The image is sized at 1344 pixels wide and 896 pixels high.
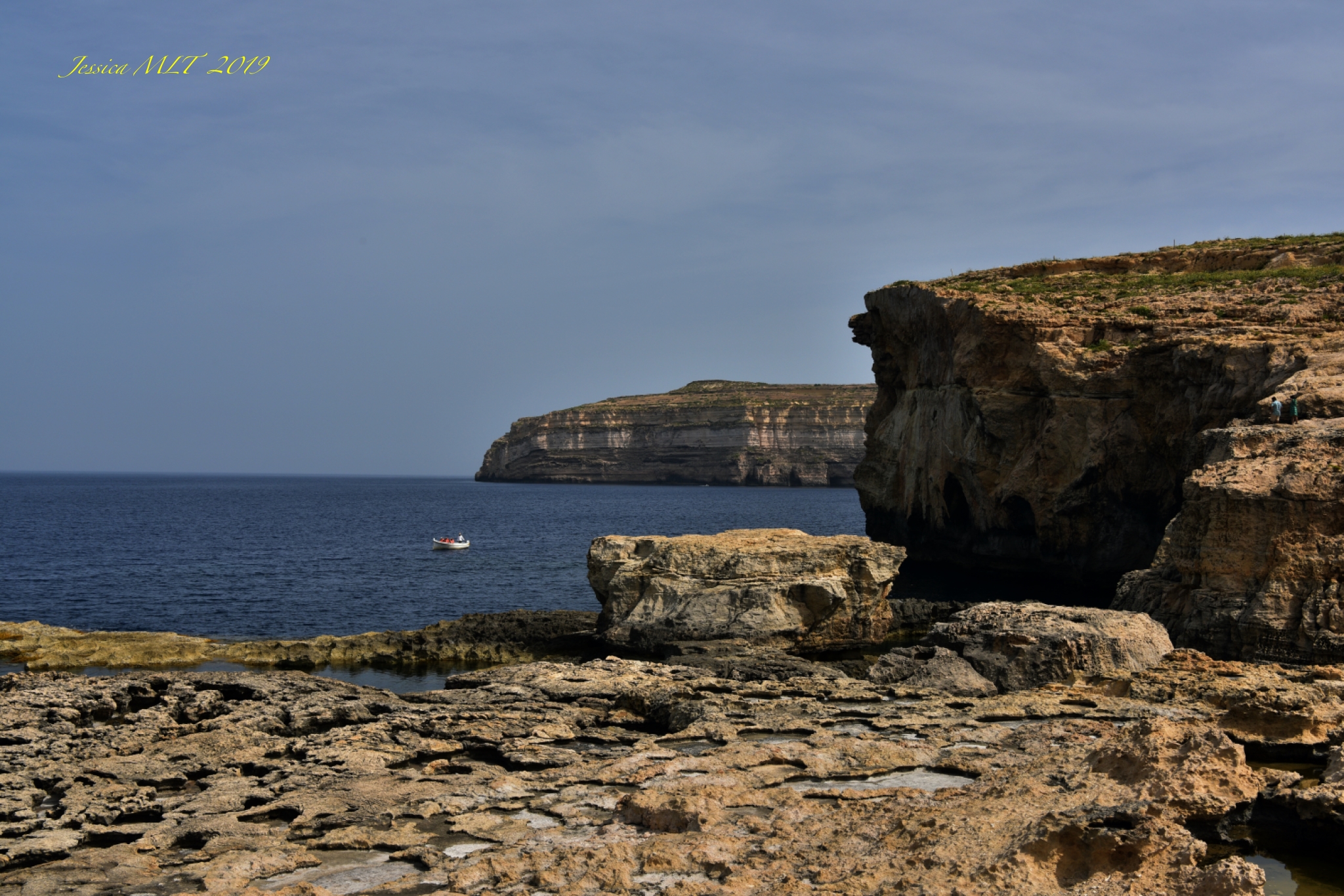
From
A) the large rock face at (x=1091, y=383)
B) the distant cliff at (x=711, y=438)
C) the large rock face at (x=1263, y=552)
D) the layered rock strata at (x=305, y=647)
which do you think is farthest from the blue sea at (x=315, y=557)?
the distant cliff at (x=711, y=438)

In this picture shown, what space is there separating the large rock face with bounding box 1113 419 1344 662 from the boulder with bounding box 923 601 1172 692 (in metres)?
1.85

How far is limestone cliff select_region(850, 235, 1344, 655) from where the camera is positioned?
1199 inches

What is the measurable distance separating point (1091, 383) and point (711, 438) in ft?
393

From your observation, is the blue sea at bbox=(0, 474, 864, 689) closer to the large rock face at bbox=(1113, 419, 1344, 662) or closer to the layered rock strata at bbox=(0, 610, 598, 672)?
the layered rock strata at bbox=(0, 610, 598, 672)

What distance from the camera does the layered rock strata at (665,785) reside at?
8328mm

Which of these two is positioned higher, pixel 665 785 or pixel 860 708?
pixel 665 785

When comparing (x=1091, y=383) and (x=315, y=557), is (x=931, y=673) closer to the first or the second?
(x=1091, y=383)

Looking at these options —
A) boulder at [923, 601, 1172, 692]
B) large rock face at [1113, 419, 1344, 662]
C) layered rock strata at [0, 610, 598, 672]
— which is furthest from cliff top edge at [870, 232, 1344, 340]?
layered rock strata at [0, 610, 598, 672]

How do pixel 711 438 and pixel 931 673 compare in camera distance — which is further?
pixel 711 438

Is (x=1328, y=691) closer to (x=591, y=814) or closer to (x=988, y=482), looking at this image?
(x=591, y=814)

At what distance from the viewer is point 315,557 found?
55000 mm

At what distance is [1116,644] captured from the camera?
18391mm

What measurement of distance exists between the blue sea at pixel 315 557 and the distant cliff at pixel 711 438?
32.3 metres

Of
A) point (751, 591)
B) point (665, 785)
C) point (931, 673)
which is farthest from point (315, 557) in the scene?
point (665, 785)
